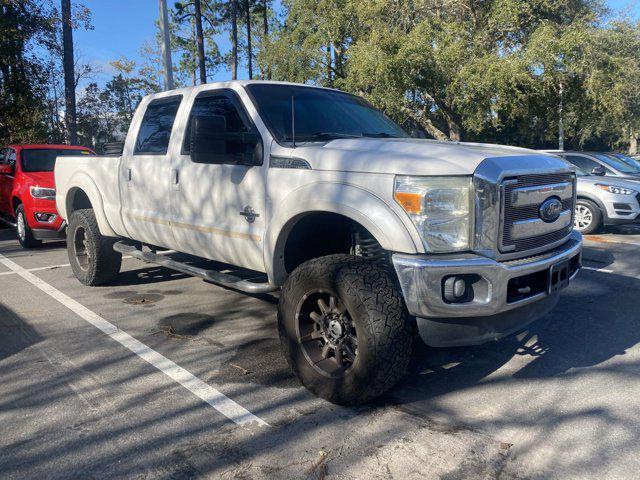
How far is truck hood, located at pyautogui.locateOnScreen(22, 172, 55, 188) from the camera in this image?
9.27 m

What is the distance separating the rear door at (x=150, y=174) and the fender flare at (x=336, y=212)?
1527mm

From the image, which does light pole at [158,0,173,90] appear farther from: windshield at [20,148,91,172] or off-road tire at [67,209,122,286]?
off-road tire at [67,209,122,286]

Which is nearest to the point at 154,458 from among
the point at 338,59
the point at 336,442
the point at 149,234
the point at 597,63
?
the point at 336,442

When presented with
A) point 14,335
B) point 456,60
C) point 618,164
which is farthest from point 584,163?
point 14,335

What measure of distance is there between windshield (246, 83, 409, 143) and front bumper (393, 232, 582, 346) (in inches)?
59.8

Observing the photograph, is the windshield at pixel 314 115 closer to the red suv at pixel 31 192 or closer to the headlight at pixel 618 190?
the red suv at pixel 31 192

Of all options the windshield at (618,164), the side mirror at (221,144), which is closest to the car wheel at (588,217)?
the windshield at (618,164)

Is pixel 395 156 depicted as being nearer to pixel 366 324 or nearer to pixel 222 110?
pixel 366 324

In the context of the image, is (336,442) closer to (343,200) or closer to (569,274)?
(343,200)

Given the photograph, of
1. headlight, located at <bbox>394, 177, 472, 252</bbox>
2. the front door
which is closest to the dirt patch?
the front door

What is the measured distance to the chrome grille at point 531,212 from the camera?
10.7ft

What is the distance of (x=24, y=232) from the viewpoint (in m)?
9.48

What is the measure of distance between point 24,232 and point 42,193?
891mm

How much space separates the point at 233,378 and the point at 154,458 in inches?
42.0
